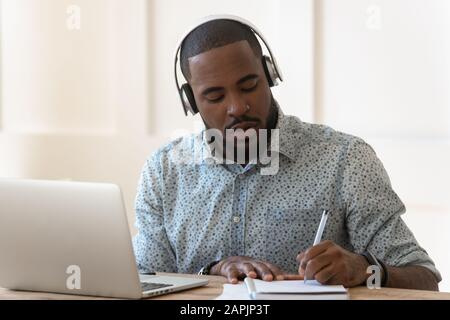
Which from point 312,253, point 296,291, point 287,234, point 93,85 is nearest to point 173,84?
point 93,85

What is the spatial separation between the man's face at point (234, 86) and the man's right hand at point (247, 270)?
33 cm

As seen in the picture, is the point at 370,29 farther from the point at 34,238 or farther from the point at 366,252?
the point at 34,238

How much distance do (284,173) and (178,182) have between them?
0.86ft

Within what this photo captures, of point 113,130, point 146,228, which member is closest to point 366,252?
point 146,228

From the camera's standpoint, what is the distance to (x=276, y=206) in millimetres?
2074

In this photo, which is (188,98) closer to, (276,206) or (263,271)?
(276,206)

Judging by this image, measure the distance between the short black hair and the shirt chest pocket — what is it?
37 cm

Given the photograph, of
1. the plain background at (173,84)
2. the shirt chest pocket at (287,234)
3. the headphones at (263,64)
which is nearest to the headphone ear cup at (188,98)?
the headphones at (263,64)

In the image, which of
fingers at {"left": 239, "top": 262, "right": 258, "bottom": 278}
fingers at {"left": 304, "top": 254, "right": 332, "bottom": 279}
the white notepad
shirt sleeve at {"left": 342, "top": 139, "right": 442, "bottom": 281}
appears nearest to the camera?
the white notepad

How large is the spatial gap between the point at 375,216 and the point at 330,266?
36 centimetres

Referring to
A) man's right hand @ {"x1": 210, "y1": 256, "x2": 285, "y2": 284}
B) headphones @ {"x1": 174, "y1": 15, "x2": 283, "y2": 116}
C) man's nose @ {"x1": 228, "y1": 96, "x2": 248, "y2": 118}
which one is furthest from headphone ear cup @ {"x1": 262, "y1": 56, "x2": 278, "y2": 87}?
man's right hand @ {"x1": 210, "y1": 256, "x2": 285, "y2": 284}

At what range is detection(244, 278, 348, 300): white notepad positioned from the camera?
1.54 metres

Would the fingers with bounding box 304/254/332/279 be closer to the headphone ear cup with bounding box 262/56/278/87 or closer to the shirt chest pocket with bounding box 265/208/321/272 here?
the shirt chest pocket with bounding box 265/208/321/272

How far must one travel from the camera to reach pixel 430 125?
2705 mm
